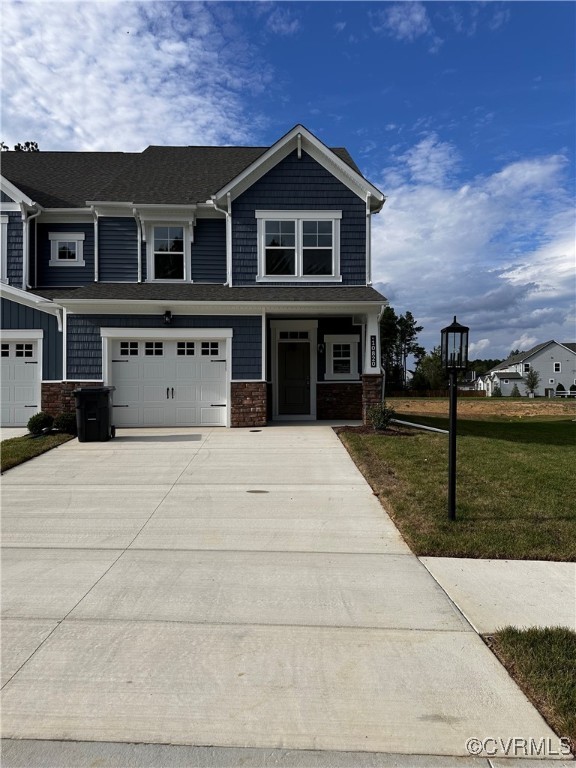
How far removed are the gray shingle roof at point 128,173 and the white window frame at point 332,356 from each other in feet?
16.7

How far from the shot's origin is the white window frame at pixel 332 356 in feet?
49.3

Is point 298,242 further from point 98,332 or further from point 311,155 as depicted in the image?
point 98,332

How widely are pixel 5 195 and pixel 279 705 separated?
16.0 m

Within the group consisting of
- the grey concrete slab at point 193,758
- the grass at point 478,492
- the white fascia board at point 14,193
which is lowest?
the grey concrete slab at point 193,758

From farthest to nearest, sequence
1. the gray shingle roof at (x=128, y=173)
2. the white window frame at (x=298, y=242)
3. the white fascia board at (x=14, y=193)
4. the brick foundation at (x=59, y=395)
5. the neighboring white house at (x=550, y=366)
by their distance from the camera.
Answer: the neighboring white house at (x=550, y=366), the gray shingle roof at (x=128, y=173), the white fascia board at (x=14, y=193), the white window frame at (x=298, y=242), the brick foundation at (x=59, y=395)

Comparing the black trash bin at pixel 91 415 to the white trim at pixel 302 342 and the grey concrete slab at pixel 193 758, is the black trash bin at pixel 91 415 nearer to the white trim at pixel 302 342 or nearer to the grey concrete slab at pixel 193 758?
the white trim at pixel 302 342

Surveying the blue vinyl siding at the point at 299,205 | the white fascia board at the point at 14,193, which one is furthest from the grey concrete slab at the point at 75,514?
the white fascia board at the point at 14,193

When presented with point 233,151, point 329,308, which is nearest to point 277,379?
point 329,308

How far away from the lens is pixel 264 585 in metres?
4.28

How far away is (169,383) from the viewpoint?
1317cm

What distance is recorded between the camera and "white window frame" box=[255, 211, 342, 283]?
13.8 m

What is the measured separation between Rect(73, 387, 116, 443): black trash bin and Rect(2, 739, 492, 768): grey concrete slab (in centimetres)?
907

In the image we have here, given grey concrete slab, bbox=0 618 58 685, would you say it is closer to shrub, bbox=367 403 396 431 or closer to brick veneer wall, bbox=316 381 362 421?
shrub, bbox=367 403 396 431

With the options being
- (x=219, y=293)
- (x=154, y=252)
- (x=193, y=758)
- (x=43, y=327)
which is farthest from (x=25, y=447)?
(x=193, y=758)
